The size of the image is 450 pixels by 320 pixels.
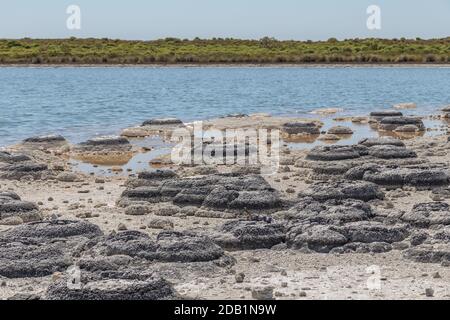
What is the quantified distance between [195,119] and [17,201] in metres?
23.8

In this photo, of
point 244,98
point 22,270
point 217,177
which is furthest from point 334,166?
point 244,98

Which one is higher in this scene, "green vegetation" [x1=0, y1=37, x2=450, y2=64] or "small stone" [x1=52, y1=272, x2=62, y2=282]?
"green vegetation" [x1=0, y1=37, x2=450, y2=64]

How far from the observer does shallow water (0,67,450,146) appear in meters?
38.0

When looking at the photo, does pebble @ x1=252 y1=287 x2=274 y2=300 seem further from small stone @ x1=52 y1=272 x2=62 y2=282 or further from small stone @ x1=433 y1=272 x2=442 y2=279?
small stone @ x1=52 y1=272 x2=62 y2=282

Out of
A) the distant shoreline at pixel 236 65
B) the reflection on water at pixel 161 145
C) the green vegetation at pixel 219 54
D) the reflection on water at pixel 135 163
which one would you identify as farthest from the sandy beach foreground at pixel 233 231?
the green vegetation at pixel 219 54

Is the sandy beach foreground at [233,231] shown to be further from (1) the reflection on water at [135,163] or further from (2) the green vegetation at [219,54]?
(2) the green vegetation at [219,54]

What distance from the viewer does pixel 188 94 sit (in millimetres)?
55312

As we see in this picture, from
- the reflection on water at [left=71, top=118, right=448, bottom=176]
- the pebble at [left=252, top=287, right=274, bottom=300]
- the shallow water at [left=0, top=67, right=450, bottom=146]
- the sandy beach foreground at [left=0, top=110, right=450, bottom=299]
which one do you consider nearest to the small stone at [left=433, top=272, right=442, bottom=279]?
the sandy beach foreground at [left=0, top=110, right=450, bottom=299]

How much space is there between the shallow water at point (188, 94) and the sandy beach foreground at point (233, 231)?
41.1 ft

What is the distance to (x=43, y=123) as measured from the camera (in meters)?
36.2

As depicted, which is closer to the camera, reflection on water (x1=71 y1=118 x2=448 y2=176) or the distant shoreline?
reflection on water (x1=71 y1=118 x2=448 y2=176)

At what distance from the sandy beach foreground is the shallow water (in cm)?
1253

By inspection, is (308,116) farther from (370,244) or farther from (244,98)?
(370,244)

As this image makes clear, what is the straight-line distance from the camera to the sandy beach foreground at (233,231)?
32.1ft
